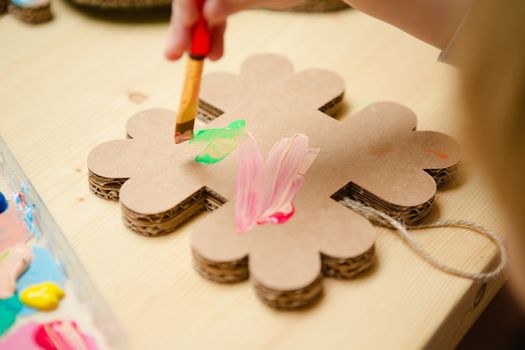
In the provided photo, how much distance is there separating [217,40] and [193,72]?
0.05 metres

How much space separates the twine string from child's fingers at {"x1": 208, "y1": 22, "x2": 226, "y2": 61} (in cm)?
18

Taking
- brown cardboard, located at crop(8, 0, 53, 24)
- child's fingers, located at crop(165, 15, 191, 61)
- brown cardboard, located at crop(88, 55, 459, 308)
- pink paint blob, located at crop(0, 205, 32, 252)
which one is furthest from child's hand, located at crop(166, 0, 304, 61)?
brown cardboard, located at crop(8, 0, 53, 24)

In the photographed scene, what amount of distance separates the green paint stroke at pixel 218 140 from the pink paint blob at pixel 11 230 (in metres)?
0.17

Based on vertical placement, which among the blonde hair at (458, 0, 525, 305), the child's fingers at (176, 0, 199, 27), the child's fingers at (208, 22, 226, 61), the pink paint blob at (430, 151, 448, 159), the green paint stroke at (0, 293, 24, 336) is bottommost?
the green paint stroke at (0, 293, 24, 336)

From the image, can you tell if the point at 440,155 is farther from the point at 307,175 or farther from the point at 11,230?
the point at 11,230

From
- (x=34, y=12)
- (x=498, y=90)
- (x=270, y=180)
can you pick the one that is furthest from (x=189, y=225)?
(x=34, y=12)

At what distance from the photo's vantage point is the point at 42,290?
0.52 metres

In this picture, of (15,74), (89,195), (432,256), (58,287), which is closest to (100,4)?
(15,74)

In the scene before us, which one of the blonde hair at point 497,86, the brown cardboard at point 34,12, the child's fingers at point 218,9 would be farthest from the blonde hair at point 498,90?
the brown cardboard at point 34,12

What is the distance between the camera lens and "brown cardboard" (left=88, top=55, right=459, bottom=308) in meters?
0.52

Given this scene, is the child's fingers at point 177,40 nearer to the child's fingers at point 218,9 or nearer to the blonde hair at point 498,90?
the child's fingers at point 218,9

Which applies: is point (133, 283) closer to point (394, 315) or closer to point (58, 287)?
point (58, 287)

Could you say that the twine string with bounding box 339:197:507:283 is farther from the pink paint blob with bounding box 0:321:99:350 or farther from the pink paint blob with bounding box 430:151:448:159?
the pink paint blob with bounding box 0:321:99:350

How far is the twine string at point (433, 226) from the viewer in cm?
53
